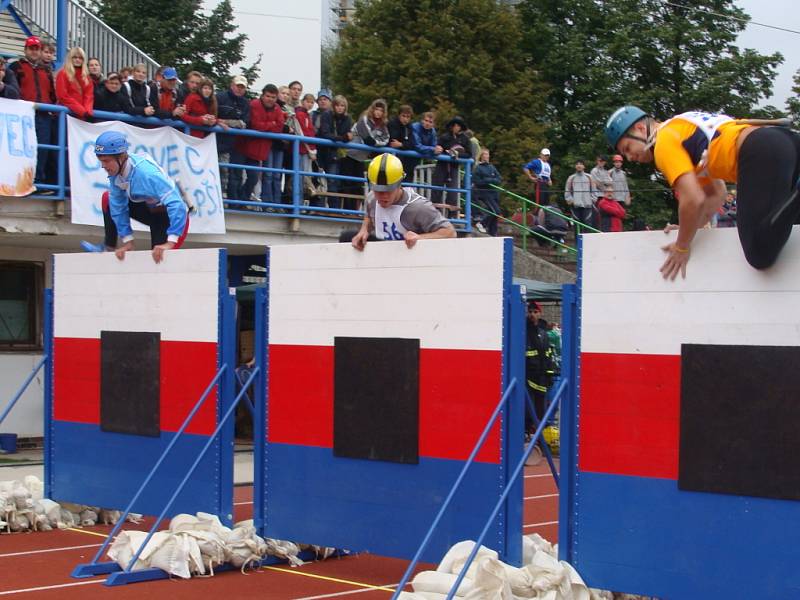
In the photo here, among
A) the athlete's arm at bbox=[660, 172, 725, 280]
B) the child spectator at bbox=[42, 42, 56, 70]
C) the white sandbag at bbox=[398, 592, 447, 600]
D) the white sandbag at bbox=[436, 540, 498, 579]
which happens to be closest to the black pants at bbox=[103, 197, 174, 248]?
the white sandbag at bbox=[436, 540, 498, 579]

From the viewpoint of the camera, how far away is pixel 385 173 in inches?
321

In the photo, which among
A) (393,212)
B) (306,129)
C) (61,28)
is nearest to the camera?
(393,212)

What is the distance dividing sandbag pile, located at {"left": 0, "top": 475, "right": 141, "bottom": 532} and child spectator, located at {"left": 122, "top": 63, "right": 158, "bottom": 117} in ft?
20.7

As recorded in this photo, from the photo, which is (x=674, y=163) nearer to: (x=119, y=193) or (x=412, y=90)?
(x=119, y=193)

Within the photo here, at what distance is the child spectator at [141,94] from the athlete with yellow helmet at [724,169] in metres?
10.3

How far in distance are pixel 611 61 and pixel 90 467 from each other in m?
34.6

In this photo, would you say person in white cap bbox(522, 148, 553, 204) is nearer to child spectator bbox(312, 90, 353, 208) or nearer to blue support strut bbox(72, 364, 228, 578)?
child spectator bbox(312, 90, 353, 208)

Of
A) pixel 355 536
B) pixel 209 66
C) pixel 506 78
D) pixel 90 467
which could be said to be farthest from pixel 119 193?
pixel 506 78

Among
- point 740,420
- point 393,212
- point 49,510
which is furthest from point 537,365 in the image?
point 740,420

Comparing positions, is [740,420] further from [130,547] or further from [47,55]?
[47,55]

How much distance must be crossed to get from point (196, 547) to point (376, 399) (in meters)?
1.83

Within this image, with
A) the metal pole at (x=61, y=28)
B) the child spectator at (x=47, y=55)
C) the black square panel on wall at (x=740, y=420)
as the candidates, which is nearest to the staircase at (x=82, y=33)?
the metal pole at (x=61, y=28)

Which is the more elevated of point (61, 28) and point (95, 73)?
point (61, 28)

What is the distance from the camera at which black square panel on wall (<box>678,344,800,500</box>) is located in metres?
6.11
